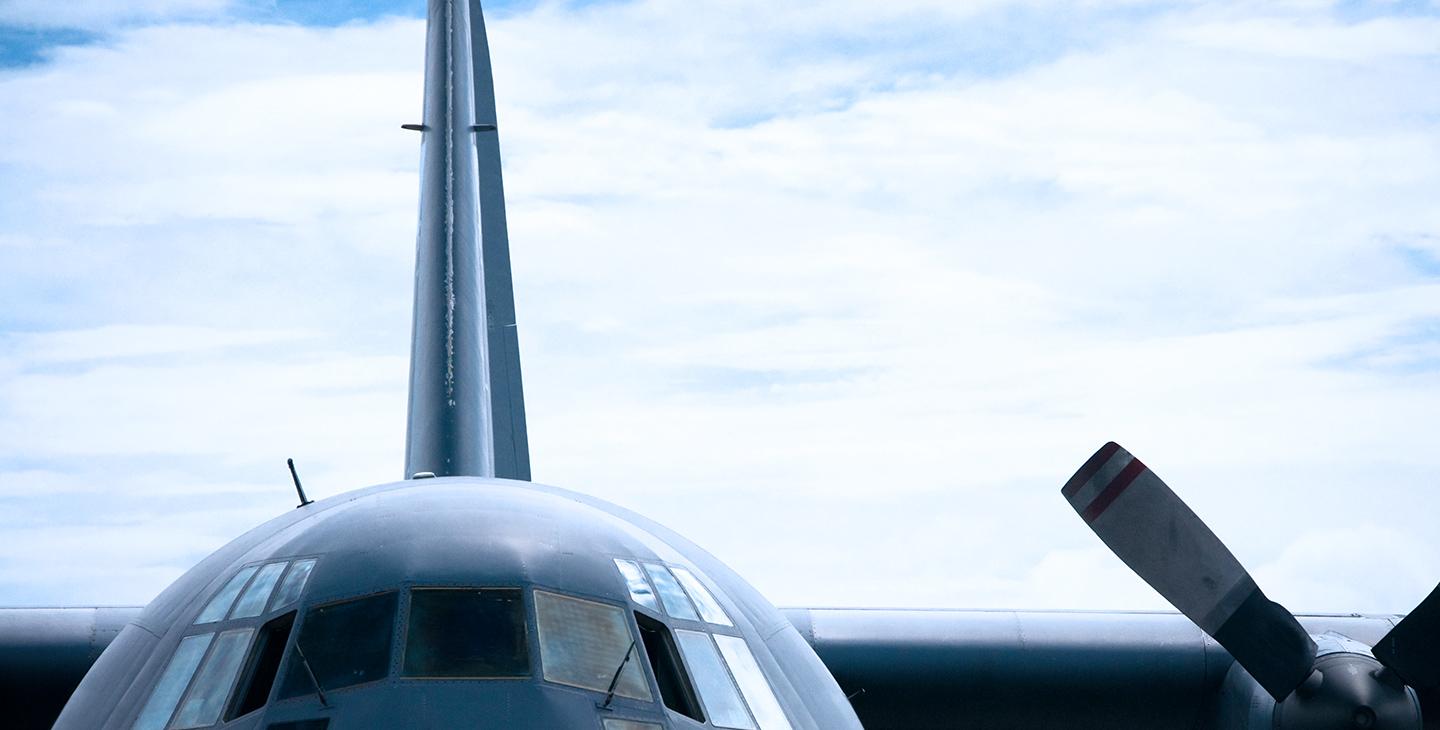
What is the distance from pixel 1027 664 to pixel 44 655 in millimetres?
8952

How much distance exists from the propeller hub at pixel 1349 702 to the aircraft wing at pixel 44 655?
397 inches

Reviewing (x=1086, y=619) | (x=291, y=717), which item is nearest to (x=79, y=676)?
(x=291, y=717)

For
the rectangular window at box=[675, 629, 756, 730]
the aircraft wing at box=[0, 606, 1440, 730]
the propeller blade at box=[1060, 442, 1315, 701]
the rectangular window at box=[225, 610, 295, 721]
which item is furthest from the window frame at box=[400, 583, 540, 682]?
the aircraft wing at box=[0, 606, 1440, 730]

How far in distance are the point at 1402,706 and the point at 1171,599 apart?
78.1 inches

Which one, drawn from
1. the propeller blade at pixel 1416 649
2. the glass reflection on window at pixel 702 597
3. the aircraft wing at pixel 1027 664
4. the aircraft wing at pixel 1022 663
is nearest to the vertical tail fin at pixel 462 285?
the aircraft wing at pixel 1022 663

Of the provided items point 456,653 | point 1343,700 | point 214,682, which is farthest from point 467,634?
point 1343,700

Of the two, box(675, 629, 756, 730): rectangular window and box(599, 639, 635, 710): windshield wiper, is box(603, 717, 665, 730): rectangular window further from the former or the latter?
box(675, 629, 756, 730): rectangular window

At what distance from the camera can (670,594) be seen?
8133 millimetres

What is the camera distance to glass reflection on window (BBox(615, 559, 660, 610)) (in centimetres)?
784

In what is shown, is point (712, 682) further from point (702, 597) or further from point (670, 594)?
point (702, 597)

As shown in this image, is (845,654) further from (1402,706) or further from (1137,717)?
(1402,706)

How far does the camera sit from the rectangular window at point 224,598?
802 centimetres

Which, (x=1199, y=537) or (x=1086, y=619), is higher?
(x=1199, y=537)

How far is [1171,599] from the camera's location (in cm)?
1322
